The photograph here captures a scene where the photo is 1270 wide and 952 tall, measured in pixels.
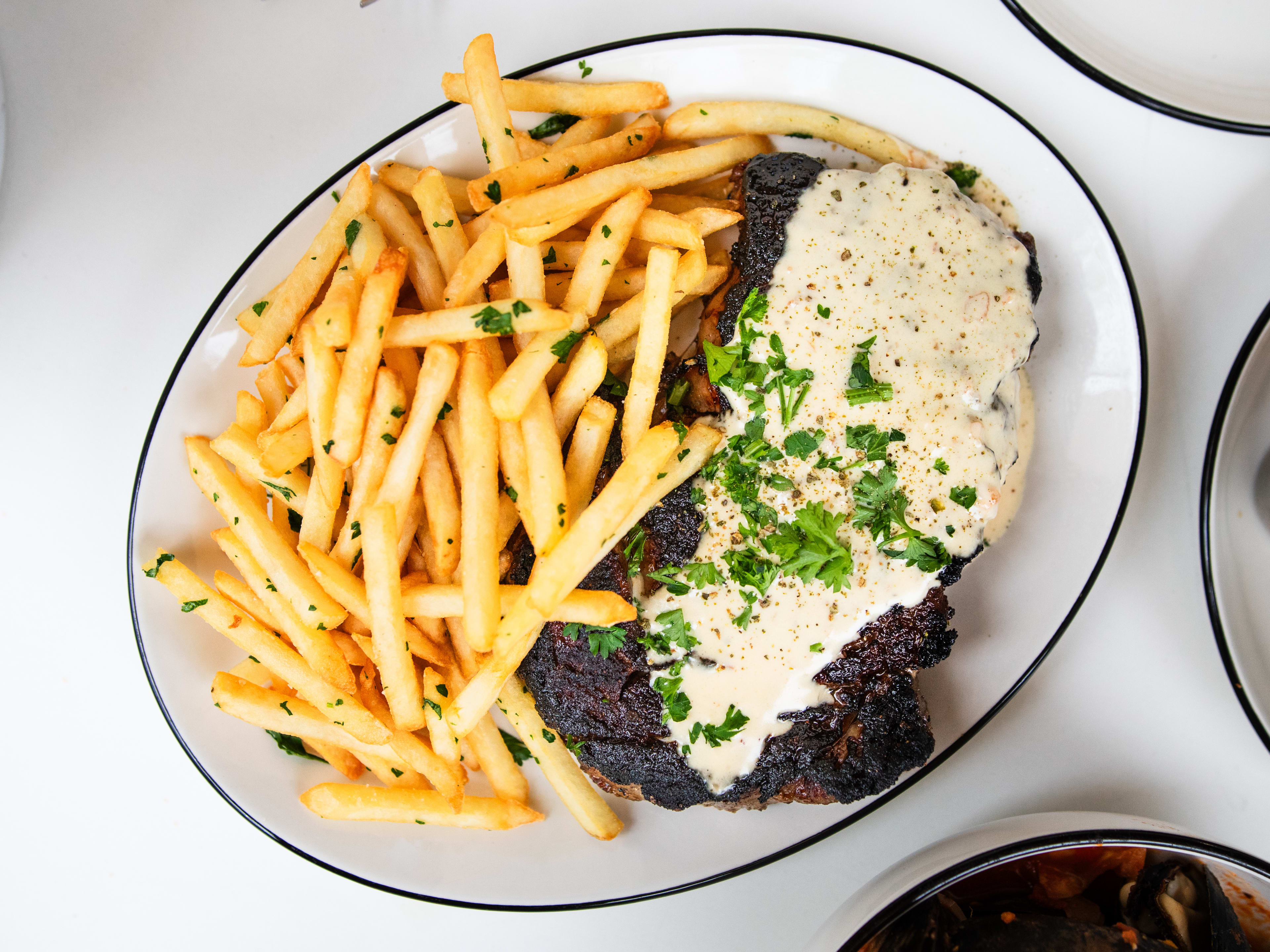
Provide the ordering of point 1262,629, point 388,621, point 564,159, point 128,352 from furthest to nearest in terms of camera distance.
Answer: point 128,352, point 1262,629, point 564,159, point 388,621

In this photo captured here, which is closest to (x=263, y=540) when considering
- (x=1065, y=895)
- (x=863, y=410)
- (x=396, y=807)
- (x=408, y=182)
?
(x=396, y=807)

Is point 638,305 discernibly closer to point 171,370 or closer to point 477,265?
point 477,265

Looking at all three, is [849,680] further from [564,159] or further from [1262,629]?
[564,159]

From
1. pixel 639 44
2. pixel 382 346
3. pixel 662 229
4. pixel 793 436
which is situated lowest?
pixel 793 436

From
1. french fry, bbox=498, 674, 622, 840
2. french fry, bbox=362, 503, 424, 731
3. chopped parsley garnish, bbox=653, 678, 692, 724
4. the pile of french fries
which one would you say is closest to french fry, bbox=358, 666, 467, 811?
the pile of french fries

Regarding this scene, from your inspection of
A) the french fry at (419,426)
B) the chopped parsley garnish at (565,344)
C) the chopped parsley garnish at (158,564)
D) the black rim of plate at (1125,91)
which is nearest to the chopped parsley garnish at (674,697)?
the french fry at (419,426)

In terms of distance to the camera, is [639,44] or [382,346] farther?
[639,44]

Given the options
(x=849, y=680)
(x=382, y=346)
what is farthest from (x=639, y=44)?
(x=849, y=680)
